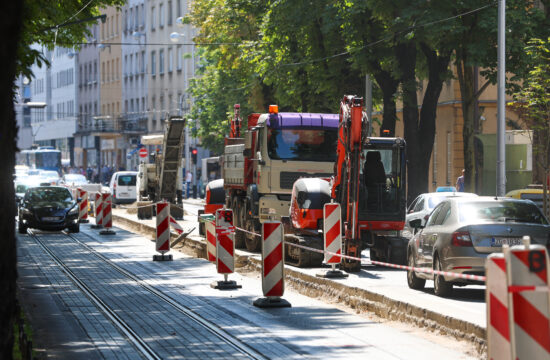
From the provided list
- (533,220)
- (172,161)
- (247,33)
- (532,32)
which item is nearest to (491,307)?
(533,220)

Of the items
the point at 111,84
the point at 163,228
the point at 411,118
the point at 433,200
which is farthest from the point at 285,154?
the point at 111,84

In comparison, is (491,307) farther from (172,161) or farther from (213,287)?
(172,161)

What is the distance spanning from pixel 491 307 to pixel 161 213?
17369 mm

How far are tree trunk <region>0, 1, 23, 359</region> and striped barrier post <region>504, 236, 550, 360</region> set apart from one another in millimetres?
3101

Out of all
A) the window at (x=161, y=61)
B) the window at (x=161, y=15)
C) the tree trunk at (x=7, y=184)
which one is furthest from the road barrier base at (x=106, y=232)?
the window at (x=161, y=61)

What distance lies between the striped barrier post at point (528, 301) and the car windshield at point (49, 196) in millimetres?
30537

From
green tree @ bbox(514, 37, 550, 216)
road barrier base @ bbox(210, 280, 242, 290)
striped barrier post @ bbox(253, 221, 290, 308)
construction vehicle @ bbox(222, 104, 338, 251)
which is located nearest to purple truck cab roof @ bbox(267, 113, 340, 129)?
construction vehicle @ bbox(222, 104, 338, 251)

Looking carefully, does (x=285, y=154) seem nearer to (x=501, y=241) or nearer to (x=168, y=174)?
(x=501, y=241)

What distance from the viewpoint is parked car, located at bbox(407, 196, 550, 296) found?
1619cm

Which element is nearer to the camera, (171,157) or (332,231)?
(332,231)

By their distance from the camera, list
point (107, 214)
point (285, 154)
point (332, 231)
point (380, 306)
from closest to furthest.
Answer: point (380, 306)
point (332, 231)
point (285, 154)
point (107, 214)

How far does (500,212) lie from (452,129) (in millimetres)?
35128

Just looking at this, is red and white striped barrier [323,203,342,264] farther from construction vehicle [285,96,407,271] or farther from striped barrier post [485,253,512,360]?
striped barrier post [485,253,512,360]

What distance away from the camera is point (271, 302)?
16281 millimetres
